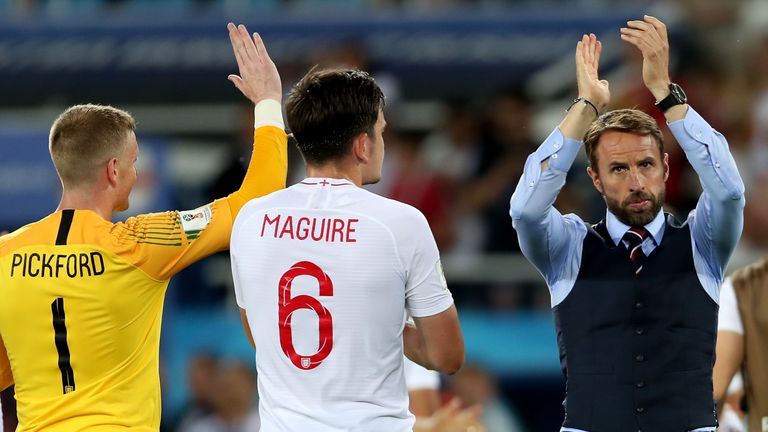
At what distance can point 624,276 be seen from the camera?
5.12 m

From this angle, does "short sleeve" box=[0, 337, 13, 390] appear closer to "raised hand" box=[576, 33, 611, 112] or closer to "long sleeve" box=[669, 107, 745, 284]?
"raised hand" box=[576, 33, 611, 112]

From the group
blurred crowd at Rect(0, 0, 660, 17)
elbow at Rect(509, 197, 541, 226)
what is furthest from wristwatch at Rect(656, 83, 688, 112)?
blurred crowd at Rect(0, 0, 660, 17)

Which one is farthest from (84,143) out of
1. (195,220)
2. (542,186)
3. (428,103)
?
(428,103)

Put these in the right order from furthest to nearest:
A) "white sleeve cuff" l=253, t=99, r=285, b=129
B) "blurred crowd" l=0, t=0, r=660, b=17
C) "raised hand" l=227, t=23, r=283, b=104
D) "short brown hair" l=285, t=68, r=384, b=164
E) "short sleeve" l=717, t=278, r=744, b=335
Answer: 1. "blurred crowd" l=0, t=0, r=660, b=17
2. "short sleeve" l=717, t=278, r=744, b=335
3. "raised hand" l=227, t=23, r=283, b=104
4. "white sleeve cuff" l=253, t=99, r=285, b=129
5. "short brown hair" l=285, t=68, r=384, b=164

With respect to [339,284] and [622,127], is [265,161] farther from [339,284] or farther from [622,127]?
[622,127]

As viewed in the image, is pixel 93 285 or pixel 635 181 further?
pixel 635 181

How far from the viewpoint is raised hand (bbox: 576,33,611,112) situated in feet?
16.4

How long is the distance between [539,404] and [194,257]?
643 cm

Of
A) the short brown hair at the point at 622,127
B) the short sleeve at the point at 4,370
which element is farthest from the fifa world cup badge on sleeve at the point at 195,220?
the short brown hair at the point at 622,127

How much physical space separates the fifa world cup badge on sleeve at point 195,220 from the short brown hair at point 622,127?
1491 mm

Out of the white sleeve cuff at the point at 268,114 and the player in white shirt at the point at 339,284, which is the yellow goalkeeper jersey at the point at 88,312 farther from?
the white sleeve cuff at the point at 268,114

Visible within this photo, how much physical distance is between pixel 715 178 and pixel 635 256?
0.45 m

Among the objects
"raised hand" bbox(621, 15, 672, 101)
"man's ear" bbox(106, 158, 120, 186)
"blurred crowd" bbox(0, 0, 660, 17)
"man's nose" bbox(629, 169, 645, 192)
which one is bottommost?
"man's nose" bbox(629, 169, 645, 192)

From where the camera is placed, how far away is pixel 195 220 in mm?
4973
